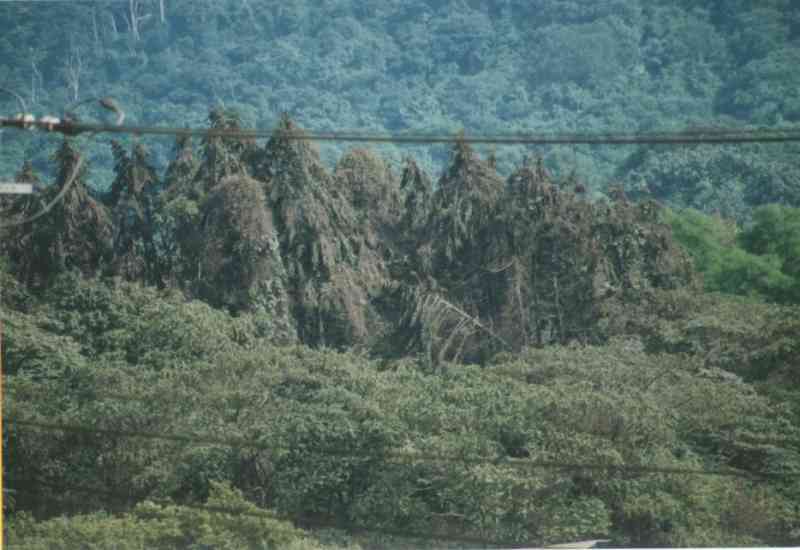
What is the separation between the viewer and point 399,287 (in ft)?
43.9

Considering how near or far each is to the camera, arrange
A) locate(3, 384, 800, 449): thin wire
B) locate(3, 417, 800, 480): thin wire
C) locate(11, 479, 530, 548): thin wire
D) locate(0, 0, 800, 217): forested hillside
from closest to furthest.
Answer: locate(11, 479, 530, 548): thin wire, locate(3, 417, 800, 480): thin wire, locate(3, 384, 800, 449): thin wire, locate(0, 0, 800, 217): forested hillside

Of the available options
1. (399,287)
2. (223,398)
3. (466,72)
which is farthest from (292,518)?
(466,72)

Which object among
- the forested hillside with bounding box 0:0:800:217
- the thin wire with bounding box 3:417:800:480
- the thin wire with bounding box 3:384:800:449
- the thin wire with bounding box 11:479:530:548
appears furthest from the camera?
the forested hillside with bounding box 0:0:800:217

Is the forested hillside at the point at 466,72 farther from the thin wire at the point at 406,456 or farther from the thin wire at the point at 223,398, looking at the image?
the thin wire at the point at 406,456

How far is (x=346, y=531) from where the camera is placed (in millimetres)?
11359

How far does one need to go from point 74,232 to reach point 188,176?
4.17ft

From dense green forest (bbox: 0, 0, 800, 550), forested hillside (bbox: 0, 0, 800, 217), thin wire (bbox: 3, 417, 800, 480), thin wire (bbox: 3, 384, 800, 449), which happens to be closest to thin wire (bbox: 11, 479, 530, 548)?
dense green forest (bbox: 0, 0, 800, 550)

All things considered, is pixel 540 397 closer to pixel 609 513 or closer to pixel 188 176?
pixel 609 513

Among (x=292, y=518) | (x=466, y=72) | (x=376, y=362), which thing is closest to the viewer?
(x=292, y=518)

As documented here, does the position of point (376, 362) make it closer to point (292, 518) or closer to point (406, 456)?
point (406, 456)

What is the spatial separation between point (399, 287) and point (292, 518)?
2878 mm

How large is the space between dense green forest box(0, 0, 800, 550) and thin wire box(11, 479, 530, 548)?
0.08 ft

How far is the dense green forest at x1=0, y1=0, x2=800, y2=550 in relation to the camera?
37.5 feet

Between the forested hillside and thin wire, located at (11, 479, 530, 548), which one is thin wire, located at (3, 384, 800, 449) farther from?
the forested hillside
